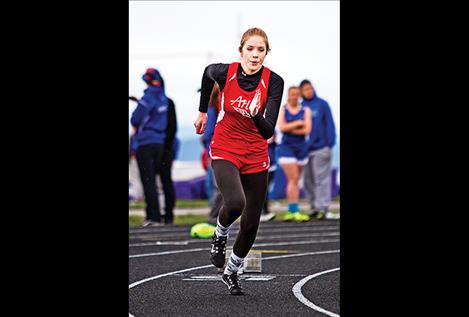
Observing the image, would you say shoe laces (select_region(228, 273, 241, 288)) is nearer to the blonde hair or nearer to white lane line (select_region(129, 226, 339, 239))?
the blonde hair

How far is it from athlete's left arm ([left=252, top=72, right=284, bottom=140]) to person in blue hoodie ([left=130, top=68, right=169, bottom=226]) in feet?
30.4

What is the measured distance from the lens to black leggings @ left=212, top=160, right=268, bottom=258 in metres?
9.95

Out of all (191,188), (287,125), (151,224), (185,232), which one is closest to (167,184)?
(151,224)

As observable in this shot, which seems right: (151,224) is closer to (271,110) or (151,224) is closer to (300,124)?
(300,124)

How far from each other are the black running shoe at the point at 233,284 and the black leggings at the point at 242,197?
24 cm

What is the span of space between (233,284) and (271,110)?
1645 millimetres

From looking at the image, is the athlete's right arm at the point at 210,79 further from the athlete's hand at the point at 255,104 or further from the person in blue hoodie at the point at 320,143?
the person in blue hoodie at the point at 320,143

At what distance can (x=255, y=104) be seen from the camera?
970 centimetres

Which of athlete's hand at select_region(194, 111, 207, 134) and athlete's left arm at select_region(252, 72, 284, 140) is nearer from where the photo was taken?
athlete's left arm at select_region(252, 72, 284, 140)

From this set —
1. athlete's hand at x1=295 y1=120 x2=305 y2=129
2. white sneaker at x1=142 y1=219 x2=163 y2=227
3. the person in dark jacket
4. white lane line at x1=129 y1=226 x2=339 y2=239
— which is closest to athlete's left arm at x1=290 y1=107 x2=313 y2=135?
athlete's hand at x1=295 y1=120 x2=305 y2=129

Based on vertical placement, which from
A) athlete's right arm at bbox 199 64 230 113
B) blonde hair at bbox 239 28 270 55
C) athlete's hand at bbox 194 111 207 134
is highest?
blonde hair at bbox 239 28 270 55
